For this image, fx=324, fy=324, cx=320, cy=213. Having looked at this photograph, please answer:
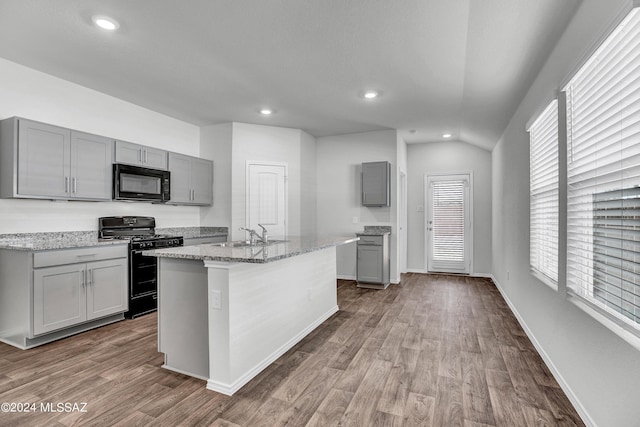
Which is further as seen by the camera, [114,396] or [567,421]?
[114,396]

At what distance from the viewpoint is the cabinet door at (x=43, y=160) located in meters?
3.02

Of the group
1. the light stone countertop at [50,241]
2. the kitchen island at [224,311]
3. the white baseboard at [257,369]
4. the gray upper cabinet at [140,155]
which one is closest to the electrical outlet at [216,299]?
the kitchen island at [224,311]

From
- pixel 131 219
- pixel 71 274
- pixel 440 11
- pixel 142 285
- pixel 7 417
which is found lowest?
pixel 7 417

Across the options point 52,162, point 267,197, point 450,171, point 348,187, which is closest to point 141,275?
point 52,162

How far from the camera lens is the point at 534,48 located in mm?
2484

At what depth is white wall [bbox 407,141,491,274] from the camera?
20.4ft

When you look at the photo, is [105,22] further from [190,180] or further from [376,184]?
[376,184]

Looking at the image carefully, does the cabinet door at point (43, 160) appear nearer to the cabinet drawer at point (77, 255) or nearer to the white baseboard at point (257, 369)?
the cabinet drawer at point (77, 255)

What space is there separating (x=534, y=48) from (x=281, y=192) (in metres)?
3.93

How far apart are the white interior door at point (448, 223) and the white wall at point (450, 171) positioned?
0.12m

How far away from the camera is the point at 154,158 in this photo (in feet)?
14.3

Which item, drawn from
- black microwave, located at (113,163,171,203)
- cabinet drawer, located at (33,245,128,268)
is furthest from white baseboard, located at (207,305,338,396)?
black microwave, located at (113,163,171,203)

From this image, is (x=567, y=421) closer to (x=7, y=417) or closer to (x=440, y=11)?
(x=440, y=11)

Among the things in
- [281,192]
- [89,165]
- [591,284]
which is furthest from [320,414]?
[281,192]
